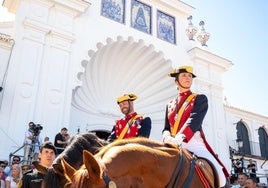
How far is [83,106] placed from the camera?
11344 millimetres

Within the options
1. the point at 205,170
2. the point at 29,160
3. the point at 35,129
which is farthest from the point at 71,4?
the point at 205,170

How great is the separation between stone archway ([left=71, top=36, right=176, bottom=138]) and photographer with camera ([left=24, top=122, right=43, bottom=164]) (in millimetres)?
2442

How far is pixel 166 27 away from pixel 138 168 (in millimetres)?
12994

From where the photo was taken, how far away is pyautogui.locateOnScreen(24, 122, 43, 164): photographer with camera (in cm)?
Result: 771

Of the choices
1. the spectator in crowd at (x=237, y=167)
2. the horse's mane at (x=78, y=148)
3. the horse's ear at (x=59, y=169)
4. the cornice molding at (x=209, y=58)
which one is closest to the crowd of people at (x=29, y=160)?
the horse's mane at (x=78, y=148)

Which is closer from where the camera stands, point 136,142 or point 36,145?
point 136,142

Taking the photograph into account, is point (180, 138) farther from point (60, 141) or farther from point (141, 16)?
point (141, 16)

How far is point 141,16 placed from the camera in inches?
530

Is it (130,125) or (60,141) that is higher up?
(60,141)

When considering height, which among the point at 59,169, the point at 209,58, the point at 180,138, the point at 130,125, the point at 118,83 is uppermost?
the point at 209,58

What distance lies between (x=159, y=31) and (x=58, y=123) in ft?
22.3

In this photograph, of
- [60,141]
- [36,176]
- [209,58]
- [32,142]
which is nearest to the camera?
[36,176]

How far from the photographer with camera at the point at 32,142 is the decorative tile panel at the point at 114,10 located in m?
5.92

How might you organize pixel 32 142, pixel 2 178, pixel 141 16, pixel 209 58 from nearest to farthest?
pixel 2 178 → pixel 32 142 → pixel 141 16 → pixel 209 58
